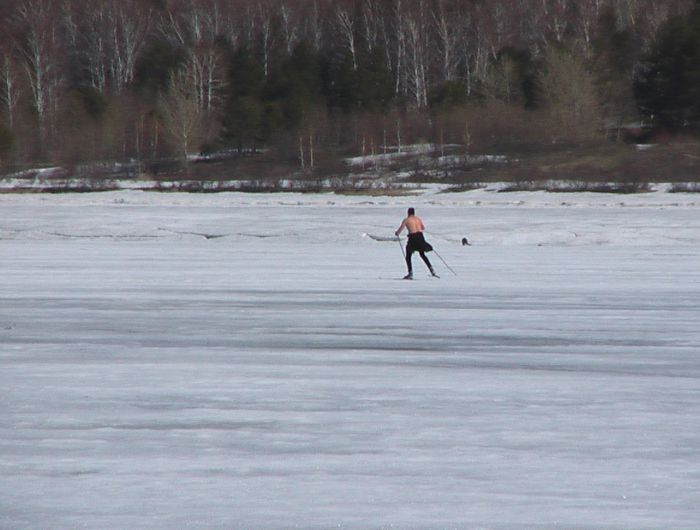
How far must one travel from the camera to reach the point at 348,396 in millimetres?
7008

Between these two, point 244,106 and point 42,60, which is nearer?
point 244,106

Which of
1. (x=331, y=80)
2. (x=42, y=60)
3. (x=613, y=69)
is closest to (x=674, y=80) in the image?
(x=613, y=69)

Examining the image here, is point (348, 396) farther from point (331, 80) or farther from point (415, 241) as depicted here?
point (331, 80)


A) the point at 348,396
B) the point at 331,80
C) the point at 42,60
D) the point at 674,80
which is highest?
the point at 42,60

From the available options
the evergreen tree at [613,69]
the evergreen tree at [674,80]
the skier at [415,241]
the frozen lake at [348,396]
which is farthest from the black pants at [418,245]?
the evergreen tree at [613,69]

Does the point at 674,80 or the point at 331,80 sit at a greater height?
the point at 331,80

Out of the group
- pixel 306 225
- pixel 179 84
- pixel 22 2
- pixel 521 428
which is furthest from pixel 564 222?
pixel 22 2

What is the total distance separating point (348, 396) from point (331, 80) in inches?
2610

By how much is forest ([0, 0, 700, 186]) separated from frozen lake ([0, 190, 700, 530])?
120 ft

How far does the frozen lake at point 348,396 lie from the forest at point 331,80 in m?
36.6

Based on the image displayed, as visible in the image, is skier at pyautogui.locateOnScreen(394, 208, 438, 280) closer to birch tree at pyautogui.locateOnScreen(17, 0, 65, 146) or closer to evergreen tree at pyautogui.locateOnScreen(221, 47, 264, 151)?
evergreen tree at pyautogui.locateOnScreen(221, 47, 264, 151)

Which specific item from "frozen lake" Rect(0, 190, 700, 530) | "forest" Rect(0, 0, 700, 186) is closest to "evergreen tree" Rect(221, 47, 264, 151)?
"forest" Rect(0, 0, 700, 186)

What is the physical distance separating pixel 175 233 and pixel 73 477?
20978 mm

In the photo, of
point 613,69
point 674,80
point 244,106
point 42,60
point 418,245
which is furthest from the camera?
point 42,60
